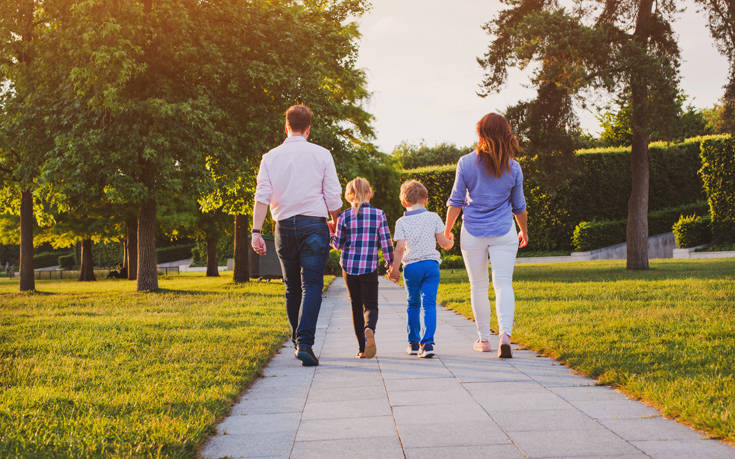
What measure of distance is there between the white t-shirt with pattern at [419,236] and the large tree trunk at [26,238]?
698 inches

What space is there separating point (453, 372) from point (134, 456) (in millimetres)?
2913

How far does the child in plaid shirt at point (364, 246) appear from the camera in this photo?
6270 mm

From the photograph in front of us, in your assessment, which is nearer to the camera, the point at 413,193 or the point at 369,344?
the point at 369,344

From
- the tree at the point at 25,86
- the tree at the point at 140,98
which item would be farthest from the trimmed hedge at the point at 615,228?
the tree at the point at 25,86

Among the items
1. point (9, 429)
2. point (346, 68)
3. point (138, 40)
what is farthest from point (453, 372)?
point (346, 68)

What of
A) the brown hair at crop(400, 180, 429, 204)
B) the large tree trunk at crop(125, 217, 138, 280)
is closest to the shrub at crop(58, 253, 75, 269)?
the large tree trunk at crop(125, 217, 138, 280)

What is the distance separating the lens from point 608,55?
55.2 ft

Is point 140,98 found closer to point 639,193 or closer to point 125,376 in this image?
point 125,376

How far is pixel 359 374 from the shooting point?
18.3 feet

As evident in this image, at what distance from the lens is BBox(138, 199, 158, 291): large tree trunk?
17766 mm

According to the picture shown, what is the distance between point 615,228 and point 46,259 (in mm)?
51214

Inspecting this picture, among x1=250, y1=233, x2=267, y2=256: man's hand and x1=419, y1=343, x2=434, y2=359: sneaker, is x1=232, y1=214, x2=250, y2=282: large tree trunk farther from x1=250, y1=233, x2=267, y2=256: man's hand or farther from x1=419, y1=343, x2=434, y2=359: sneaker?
x1=250, y1=233, x2=267, y2=256: man's hand

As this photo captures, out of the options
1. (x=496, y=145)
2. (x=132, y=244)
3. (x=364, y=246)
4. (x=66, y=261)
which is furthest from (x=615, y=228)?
(x=66, y=261)

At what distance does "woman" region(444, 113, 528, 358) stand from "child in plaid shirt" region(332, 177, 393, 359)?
78 centimetres
